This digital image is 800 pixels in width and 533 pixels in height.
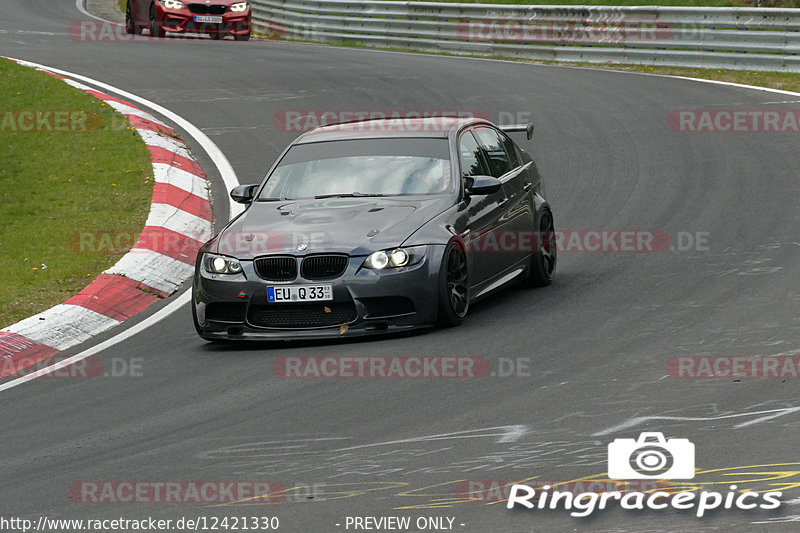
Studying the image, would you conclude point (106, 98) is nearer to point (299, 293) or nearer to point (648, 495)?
point (299, 293)

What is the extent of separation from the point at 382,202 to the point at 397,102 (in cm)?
963

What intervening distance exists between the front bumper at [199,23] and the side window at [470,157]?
61.8 ft

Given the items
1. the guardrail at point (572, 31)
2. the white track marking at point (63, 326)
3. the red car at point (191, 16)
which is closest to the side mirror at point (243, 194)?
the white track marking at point (63, 326)

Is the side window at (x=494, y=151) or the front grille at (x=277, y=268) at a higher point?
the side window at (x=494, y=151)

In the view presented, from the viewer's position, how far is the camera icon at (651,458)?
5883mm

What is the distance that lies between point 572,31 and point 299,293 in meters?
16.9

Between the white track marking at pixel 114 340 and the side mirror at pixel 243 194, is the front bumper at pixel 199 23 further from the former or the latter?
the side mirror at pixel 243 194

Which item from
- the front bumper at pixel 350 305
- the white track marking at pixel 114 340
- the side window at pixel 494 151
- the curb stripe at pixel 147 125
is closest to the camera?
the white track marking at pixel 114 340

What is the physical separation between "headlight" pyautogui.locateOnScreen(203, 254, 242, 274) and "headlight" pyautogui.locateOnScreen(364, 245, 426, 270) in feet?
3.12

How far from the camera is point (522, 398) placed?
738cm

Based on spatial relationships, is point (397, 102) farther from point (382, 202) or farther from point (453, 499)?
point (453, 499)

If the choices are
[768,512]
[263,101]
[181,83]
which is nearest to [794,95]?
[263,101]

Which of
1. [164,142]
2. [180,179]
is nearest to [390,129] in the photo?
[180,179]

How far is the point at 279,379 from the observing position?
27.0 ft
